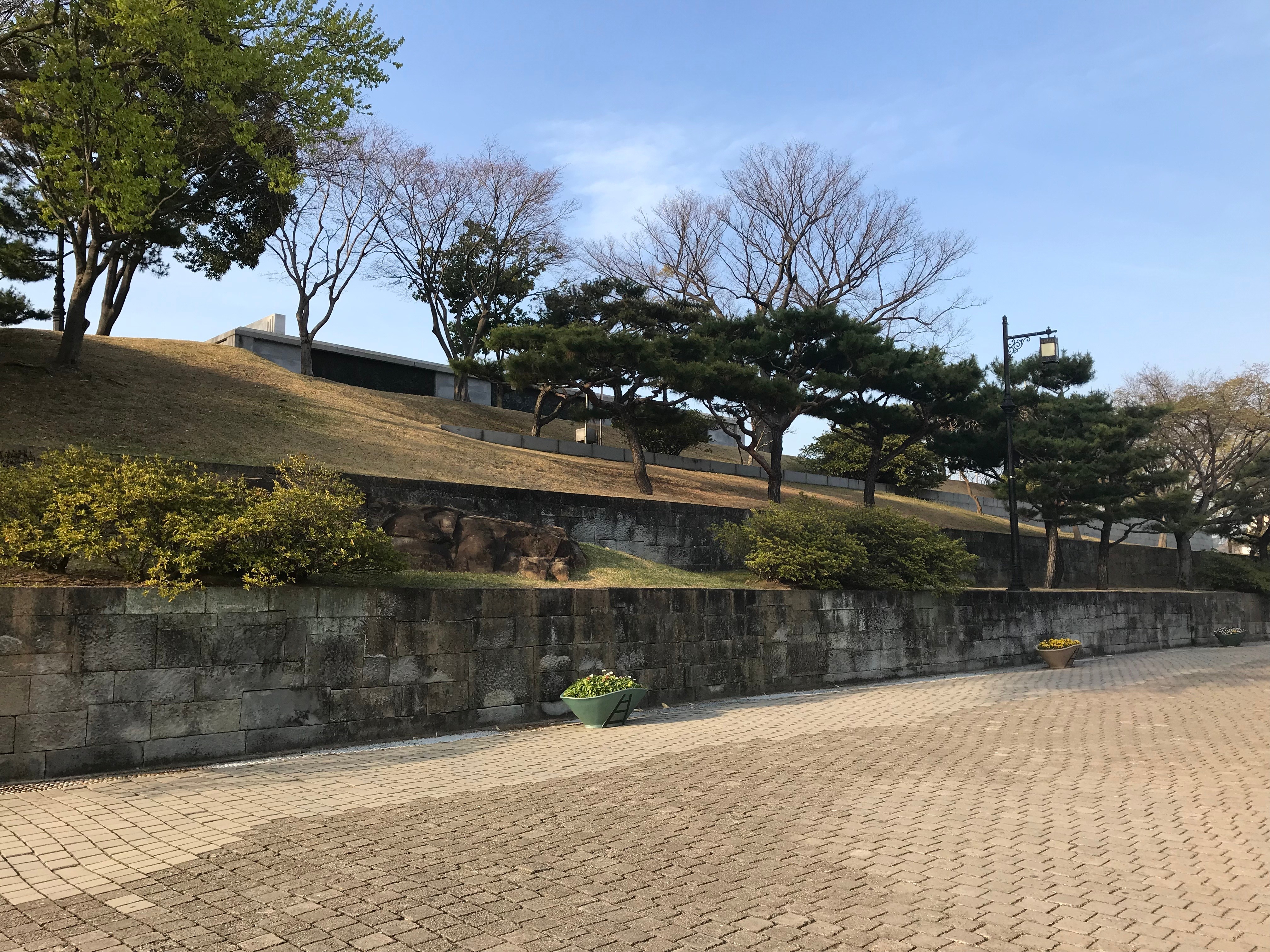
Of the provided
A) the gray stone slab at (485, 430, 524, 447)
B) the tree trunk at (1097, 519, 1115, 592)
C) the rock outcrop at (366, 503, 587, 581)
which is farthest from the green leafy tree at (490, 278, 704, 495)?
the tree trunk at (1097, 519, 1115, 592)

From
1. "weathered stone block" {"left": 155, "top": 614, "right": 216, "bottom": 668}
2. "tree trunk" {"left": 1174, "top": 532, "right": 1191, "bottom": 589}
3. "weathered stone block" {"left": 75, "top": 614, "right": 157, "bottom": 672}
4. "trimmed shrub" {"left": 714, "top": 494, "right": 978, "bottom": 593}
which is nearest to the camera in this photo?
"weathered stone block" {"left": 75, "top": 614, "right": 157, "bottom": 672}

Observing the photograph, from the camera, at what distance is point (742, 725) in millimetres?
9359

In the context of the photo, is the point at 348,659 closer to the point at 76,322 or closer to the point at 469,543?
the point at 469,543

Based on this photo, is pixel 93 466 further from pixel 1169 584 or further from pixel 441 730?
pixel 1169 584

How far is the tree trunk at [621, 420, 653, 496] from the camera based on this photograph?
68.2 ft

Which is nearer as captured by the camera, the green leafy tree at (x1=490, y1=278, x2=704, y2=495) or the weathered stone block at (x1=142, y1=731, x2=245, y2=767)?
the weathered stone block at (x1=142, y1=731, x2=245, y2=767)

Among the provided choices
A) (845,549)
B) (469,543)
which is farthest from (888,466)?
(469,543)

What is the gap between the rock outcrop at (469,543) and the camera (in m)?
11.0

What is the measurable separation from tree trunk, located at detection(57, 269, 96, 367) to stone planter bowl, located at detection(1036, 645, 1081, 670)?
18317 mm

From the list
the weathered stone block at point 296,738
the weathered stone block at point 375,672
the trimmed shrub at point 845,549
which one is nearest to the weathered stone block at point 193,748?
the weathered stone block at point 296,738

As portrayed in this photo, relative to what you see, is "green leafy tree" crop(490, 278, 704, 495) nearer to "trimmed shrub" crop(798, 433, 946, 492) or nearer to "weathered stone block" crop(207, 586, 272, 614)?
"weathered stone block" crop(207, 586, 272, 614)

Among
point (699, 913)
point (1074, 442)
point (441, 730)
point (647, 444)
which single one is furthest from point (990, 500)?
point (699, 913)

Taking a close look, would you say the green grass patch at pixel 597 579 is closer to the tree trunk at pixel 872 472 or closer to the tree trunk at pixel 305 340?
the tree trunk at pixel 872 472

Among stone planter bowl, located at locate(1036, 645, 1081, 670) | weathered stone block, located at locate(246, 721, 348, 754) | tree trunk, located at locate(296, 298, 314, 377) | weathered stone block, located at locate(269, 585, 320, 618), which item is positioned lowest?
stone planter bowl, located at locate(1036, 645, 1081, 670)
